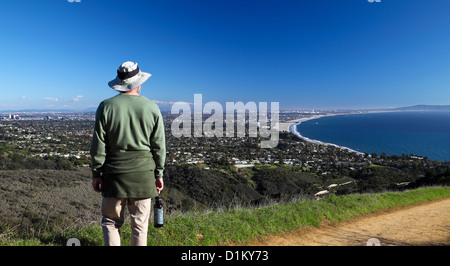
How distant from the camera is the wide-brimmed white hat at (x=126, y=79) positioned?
191 centimetres

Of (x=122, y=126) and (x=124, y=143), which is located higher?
A: (x=122, y=126)

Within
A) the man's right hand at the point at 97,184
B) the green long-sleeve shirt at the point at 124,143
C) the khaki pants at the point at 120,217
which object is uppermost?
the green long-sleeve shirt at the point at 124,143

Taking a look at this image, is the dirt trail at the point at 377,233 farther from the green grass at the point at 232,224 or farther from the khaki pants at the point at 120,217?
the khaki pants at the point at 120,217

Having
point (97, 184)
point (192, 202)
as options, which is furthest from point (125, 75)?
point (192, 202)

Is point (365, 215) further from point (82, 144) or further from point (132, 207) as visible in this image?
point (82, 144)

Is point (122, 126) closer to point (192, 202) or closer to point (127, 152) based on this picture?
point (127, 152)

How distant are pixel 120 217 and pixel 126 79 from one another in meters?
1.13

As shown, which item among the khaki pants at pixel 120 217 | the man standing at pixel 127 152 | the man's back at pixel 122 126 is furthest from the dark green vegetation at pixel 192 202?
the man's back at pixel 122 126

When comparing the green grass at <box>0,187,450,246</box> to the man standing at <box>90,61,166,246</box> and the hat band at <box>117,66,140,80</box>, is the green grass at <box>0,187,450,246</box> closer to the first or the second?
the man standing at <box>90,61,166,246</box>

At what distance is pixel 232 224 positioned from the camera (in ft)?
11.1

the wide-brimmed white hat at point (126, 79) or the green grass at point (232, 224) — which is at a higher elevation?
the wide-brimmed white hat at point (126, 79)

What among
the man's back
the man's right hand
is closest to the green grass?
the man's right hand
